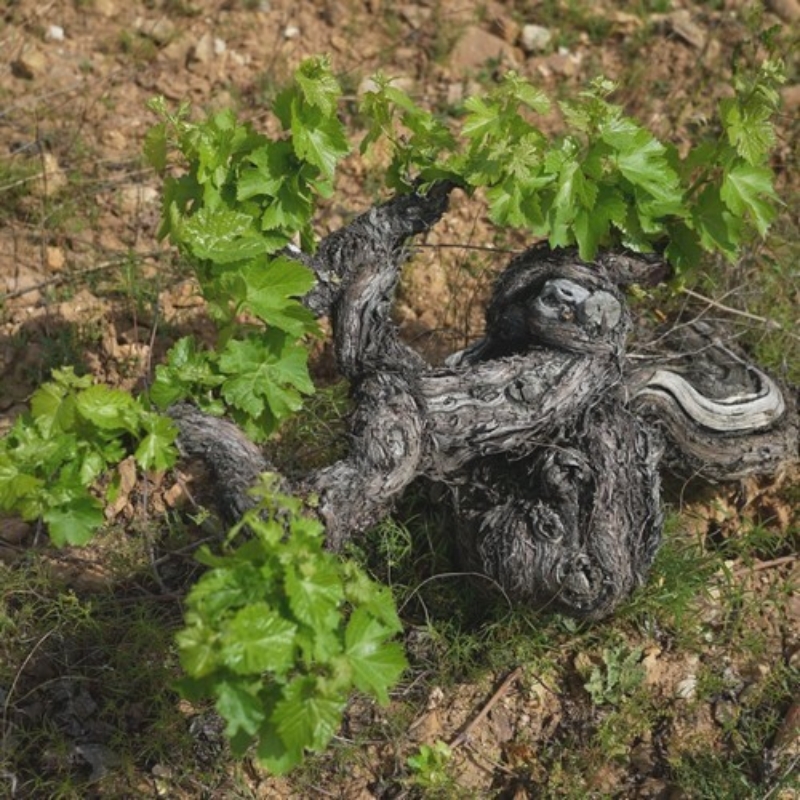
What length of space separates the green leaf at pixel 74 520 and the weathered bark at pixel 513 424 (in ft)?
0.99

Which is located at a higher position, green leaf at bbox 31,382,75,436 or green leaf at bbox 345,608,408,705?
green leaf at bbox 31,382,75,436

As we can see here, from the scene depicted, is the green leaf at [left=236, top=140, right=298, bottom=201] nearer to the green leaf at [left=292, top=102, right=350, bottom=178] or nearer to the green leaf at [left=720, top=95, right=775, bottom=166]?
the green leaf at [left=292, top=102, right=350, bottom=178]

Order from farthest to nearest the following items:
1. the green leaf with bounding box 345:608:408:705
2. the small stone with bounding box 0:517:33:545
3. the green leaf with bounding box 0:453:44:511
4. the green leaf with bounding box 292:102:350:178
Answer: the small stone with bounding box 0:517:33:545 < the green leaf with bounding box 292:102:350:178 < the green leaf with bounding box 0:453:44:511 < the green leaf with bounding box 345:608:408:705

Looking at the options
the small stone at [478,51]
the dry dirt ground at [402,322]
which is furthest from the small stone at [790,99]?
the small stone at [478,51]

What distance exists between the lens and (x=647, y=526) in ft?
10.1

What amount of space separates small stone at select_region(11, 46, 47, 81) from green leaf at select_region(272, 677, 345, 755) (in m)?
3.21

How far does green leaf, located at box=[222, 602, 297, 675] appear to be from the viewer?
7.04ft

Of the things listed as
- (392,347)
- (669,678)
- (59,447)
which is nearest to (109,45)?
(392,347)

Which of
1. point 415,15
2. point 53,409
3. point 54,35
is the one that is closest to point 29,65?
point 54,35

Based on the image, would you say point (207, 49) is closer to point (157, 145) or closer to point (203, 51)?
point (203, 51)

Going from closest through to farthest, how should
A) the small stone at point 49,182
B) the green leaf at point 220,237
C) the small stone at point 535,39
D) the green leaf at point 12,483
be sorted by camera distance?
the green leaf at point 12,483
the green leaf at point 220,237
the small stone at point 49,182
the small stone at point 535,39

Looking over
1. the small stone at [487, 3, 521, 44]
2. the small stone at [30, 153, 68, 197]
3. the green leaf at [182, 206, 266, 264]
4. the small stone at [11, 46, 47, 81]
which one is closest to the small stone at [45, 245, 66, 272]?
the small stone at [30, 153, 68, 197]

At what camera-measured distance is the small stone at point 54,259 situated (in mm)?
4023

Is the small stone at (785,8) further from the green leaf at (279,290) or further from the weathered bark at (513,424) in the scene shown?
the green leaf at (279,290)
